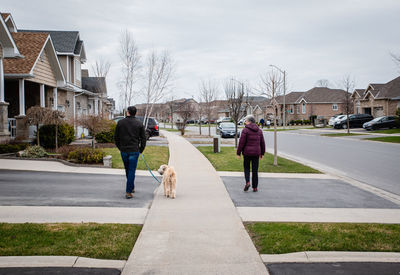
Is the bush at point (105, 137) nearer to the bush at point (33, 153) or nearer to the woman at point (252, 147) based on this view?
the bush at point (33, 153)

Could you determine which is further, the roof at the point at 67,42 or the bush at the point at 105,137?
the roof at the point at 67,42

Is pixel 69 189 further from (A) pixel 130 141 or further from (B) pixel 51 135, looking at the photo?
(B) pixel 51 135

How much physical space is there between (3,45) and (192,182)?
1103 cm

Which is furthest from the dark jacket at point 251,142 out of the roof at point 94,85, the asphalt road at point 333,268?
the roof at point 94,85

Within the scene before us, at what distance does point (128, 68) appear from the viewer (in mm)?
20844

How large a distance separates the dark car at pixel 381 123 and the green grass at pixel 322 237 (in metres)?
37.1

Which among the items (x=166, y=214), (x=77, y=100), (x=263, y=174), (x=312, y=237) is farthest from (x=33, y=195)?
(x=77, y=100)

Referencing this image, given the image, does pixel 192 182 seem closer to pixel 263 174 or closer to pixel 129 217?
pixel 263 174

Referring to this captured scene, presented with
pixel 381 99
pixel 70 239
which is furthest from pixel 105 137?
pixel 381 99

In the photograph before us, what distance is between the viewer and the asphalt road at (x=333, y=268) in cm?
405

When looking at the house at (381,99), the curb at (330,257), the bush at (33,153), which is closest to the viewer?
the curb at (330,257)

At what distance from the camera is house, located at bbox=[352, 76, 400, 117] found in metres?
46.2

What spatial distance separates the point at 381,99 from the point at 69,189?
→ 48.9m

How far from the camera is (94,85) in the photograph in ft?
99.7
